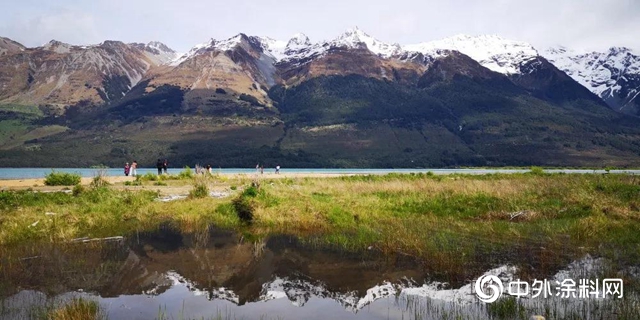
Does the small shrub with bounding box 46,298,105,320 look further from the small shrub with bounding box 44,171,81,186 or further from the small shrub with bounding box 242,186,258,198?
the small shrub with bounding box 44,171,81,186

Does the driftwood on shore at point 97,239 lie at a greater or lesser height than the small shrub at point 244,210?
lesser

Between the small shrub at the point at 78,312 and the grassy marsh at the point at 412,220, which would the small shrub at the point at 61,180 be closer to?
the grassy marsh at the point at 412,220

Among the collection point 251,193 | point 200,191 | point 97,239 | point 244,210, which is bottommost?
point 97,239

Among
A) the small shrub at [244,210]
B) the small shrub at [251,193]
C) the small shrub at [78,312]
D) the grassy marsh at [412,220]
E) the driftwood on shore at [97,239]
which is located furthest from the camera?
the small shrub at [251,193]

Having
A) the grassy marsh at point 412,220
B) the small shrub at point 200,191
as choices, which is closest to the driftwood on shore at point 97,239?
the grassy marsh at point 412,220

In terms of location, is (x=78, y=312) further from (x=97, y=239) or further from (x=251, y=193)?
(x=251, y=193)

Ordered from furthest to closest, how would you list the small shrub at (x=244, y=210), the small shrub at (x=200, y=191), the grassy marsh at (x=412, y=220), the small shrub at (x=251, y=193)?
the small shrub at (x=200, y=191)
the small shrub at (x=251, y=193)
the small shrub at (x=244, y=210)
the grassy marsh at (x=412, y=220)

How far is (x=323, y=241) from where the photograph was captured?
64.7 feet

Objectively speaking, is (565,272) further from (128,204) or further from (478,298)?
(128,204)

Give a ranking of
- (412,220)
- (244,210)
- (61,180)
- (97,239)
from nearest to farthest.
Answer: (97,239), (412,220), (244,210), (61,180)

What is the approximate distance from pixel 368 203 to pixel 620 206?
14021 millimetres

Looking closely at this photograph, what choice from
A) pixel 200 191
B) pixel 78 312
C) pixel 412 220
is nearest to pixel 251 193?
pixel 200 191

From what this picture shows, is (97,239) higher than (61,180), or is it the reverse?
(61,180)

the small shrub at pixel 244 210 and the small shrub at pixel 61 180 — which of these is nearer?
the small shrub at pixel 244 210
